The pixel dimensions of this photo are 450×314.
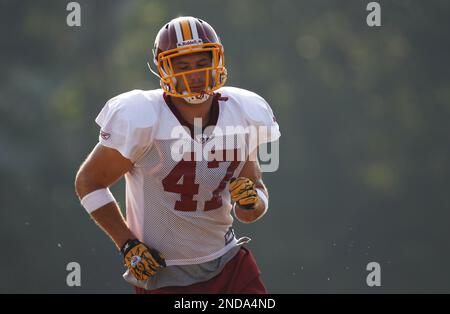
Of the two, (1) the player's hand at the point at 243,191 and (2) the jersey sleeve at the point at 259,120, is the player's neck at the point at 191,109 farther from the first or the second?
(1) the player's hand at the point at 243,191

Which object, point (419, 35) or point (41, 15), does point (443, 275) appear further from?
point (41, 15)

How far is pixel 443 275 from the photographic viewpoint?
6.78m

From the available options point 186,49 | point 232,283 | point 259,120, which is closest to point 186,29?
point 186,49

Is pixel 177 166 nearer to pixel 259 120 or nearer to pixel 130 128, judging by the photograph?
pixel 130 128

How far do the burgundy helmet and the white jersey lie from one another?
0.25 feet

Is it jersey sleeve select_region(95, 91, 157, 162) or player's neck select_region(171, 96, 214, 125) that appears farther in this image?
player's neck select_region(171, 96, 214, 125)

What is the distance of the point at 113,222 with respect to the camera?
3.05 meters

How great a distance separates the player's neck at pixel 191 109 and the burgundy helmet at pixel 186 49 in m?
0.07

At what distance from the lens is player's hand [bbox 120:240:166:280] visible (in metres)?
2.97

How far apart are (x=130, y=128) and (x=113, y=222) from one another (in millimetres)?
331

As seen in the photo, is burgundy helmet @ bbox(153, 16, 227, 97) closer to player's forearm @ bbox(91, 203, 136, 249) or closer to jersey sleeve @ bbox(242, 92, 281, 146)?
jersey sleeve @ bbox(242, 92, 281, 146)

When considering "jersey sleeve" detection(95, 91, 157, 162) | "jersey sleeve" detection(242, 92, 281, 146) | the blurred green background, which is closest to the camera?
"jersey sleeve" detection(95, 91, 157, 162)

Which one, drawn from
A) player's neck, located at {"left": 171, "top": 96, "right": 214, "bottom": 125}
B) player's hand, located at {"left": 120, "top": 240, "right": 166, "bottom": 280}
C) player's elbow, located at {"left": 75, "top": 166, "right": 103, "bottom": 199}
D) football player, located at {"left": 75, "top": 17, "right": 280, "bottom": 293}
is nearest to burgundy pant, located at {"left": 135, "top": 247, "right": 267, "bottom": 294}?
football player, located at {"left": 75, "top": 17, "right": 280, "bottom": 293}

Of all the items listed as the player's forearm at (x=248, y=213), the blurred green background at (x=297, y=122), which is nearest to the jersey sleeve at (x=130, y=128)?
the player's forearm at (x=248, y=213)
